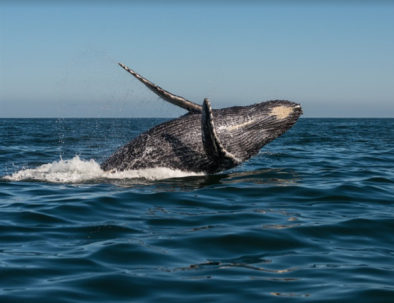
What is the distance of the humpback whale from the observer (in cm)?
1340

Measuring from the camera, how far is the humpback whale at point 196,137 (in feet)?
44.0

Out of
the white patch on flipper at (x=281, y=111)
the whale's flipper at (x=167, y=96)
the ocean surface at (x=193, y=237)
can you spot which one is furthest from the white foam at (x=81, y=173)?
the white patch on flipper at (x=281, y=111)

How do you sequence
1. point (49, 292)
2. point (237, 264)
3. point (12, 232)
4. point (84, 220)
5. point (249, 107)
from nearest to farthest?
point (49, 292) < point (237, 264) < point (12, 232) < point (84, 220) < point (249, 107)

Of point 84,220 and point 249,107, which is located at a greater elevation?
point 249,107

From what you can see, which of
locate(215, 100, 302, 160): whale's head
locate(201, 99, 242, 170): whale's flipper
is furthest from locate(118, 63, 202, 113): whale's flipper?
locate(201, 99, 242, 170): whale's flipper

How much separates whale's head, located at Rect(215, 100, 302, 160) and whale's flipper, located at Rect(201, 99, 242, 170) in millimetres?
409

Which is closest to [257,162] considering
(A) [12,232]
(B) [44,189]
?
(B) [44,189]

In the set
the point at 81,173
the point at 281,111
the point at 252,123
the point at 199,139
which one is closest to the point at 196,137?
the point at 199,139

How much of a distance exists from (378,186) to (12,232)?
355 inches

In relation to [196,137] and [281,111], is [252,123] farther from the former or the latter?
[196,137]

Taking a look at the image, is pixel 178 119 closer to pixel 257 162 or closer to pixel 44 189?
pixel 44 189

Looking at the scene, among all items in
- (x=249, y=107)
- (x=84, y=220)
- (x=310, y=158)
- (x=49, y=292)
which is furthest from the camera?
(x=310, y=158)

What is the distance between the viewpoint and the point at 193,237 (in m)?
8.44

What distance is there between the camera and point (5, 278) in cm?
659
